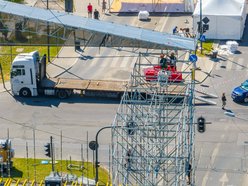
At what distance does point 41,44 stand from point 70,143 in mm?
18203

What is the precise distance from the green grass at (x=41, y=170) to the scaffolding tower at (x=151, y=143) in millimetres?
2703

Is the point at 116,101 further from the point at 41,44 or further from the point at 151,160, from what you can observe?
the point at 151,160

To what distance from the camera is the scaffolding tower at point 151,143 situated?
2355 inches

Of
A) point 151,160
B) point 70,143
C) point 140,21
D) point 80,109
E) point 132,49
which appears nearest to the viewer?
point 151,160

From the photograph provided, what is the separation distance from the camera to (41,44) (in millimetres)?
88312

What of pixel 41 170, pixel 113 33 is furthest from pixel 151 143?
pixel 113 33

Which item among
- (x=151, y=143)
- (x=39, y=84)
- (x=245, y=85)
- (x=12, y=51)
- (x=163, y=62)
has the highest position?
(x=163, y=62)

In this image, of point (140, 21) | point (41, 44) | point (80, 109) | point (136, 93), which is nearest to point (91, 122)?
point (80, 109)

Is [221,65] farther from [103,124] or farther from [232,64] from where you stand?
[103,124]

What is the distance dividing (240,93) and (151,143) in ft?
60.4

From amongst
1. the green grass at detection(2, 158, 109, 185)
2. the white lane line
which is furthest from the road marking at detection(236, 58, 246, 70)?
the green grass at detection(2, 158, 109, 185)

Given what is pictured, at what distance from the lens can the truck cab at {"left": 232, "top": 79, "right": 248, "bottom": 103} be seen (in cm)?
7844

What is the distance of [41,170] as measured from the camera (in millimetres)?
67875

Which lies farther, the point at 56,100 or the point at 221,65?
the point at 221,65
